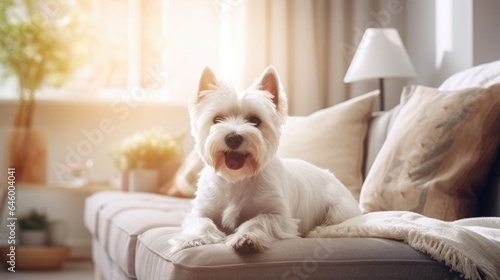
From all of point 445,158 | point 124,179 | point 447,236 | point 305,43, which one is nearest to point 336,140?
Answer: point 445,158

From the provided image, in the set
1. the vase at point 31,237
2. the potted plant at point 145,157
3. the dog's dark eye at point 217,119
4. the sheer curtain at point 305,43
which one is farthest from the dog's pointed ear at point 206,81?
the vase at point 31,237

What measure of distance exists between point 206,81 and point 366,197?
28.5 inches

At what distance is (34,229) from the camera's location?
4098 millimetres

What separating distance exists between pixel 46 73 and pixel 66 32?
0.42 meters

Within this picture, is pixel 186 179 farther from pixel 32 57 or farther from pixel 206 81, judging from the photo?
pixel 32 57

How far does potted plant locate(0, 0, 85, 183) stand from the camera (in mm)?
4207

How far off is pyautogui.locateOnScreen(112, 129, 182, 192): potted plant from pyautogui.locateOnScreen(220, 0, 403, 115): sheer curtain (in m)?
0.97

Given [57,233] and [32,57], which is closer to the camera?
[57,233]

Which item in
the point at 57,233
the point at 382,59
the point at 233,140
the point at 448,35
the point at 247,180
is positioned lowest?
the point at 57,233

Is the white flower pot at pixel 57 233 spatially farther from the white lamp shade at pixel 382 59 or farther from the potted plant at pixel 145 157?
the white lamp shade at pixel 382 59

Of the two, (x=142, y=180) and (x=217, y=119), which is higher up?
(x=217, y=119)

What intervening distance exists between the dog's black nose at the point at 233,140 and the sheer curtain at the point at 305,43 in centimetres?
288

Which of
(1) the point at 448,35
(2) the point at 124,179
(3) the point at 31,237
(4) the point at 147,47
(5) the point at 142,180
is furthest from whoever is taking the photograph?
(4) the point at 147,47

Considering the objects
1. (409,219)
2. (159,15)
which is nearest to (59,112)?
(159,15)
